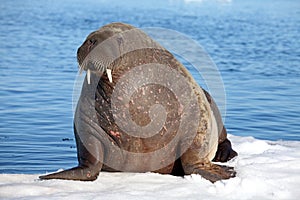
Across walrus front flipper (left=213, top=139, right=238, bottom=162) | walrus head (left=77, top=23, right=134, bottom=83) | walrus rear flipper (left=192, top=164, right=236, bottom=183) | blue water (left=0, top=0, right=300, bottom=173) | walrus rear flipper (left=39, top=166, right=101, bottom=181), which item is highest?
walrus head (left=77, top=23, right=134, bottom=83)

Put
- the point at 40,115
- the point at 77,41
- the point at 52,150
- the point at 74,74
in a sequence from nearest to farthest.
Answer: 1. the point at 52,150
2. the point at 40,115
3. the point at 74,74
4. the point at 77,41

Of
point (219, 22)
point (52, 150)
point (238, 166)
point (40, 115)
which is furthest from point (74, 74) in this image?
point (219, 22)

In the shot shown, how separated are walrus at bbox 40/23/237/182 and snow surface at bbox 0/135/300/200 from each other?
13cm

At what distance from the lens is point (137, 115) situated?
5504 mm

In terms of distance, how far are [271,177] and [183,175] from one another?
71 centimetres

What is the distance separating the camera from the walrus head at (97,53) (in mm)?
5285

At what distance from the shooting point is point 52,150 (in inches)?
320

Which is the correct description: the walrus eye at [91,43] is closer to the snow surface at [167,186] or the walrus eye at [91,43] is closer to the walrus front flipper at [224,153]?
the snow surface at [167,186]

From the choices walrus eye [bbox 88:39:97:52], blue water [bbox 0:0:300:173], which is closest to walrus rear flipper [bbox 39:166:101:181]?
walrus eye [bbox 88:39:97:52]

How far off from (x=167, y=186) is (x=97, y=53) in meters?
1.14

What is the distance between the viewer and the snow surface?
501cm

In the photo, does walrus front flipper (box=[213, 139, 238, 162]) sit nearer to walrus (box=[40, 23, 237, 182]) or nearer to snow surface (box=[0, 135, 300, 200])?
snow surface (box=[0, 135, 300, 200])

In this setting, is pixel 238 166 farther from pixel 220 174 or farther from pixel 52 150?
pixel 52 150

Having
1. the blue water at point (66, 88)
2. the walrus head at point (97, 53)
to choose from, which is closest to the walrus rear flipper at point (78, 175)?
the walrus head at point (97, 53)
